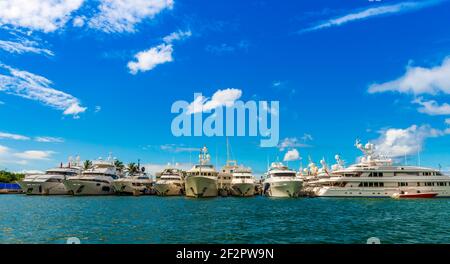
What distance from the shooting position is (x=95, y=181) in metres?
85.8

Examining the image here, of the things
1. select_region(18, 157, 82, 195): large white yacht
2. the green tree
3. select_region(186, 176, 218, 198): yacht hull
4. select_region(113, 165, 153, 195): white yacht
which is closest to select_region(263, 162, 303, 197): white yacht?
select_region(186, 176, 218, 198): yacht hull

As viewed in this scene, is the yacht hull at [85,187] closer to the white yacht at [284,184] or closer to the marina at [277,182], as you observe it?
the marina at [277,182]

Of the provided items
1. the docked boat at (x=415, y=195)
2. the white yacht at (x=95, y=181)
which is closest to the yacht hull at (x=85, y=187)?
the white yacht at (x=95, y=181)

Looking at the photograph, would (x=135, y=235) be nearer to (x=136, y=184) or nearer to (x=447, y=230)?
(x=447, y=230)

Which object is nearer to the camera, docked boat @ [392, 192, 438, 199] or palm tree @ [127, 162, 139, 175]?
docked boat @ [392, 192, 438, 199]

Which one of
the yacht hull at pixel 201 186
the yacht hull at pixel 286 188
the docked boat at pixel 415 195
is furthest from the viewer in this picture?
the yacht hull at pixel 286 188

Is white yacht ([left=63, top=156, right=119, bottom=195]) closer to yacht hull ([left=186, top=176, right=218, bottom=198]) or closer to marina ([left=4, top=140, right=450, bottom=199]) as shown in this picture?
marina ([left=4, top=140, right=450, bottom=199])

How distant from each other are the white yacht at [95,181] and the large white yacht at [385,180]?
5762 cm

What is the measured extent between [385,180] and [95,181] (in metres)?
72.1

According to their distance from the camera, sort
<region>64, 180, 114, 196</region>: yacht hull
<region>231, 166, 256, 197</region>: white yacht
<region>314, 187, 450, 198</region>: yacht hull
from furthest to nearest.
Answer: <region>231, 166, 256, 197</region>: white yacht, <region>64, 180, 114, 196</region>: yacht hull, <region>314, 187, 450, 198</region>: yacht hull

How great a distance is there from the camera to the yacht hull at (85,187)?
263 ft

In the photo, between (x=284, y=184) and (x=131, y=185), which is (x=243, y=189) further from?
(x=131, y=185)

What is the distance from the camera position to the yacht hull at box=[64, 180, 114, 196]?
263 ft
